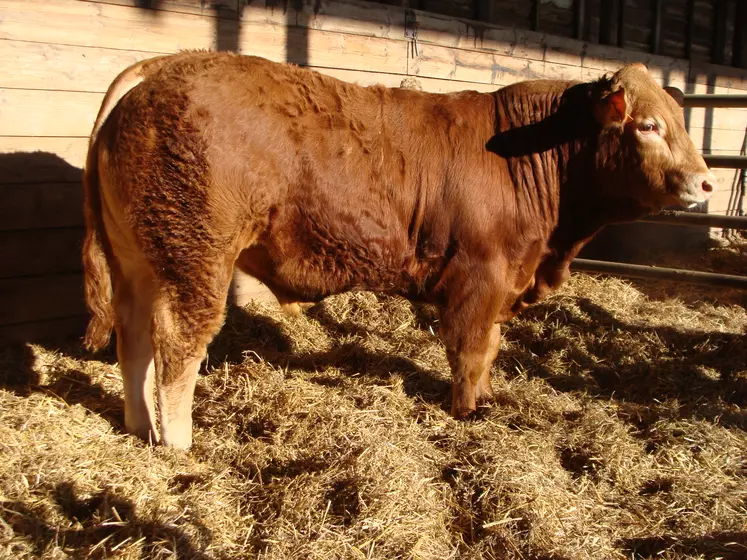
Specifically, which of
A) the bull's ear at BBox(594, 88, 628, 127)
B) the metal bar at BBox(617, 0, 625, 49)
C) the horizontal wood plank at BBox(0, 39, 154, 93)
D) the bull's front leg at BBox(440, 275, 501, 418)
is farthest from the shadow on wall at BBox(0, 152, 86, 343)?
the metal bar at BBox(617, 0, 625, 49)

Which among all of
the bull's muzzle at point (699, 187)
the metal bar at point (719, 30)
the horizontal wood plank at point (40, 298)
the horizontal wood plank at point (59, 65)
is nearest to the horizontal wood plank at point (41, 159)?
the horizontal wood plank at point (59, 65)

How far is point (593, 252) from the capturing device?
7117 millimetres

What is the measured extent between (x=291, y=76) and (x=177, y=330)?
4.90 feet

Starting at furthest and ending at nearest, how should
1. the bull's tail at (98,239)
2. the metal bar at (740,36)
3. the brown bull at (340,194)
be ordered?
the metal bar at (740,36)
the bull's tail at (98,239)
the brown bull at (340,194)

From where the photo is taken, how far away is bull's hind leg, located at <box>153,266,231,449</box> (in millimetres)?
3252

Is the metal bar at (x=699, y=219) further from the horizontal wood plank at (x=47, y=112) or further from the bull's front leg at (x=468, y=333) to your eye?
the horizontal wood plank at (x=47, y=112)

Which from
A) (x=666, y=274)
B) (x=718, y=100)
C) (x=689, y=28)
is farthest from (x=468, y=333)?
(x=689, y=28)

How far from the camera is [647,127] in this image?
12.4 ft

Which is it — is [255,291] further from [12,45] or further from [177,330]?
[12,45]

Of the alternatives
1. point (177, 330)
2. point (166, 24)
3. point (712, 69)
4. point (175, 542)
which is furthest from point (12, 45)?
point (712, 69)

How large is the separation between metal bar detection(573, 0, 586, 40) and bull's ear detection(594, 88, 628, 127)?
4284 mm

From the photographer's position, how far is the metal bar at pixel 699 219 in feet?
15.4

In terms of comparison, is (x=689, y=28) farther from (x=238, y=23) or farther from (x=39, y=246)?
(x=39, y=246)

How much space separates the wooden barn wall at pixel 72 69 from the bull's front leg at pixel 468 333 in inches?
82.7
